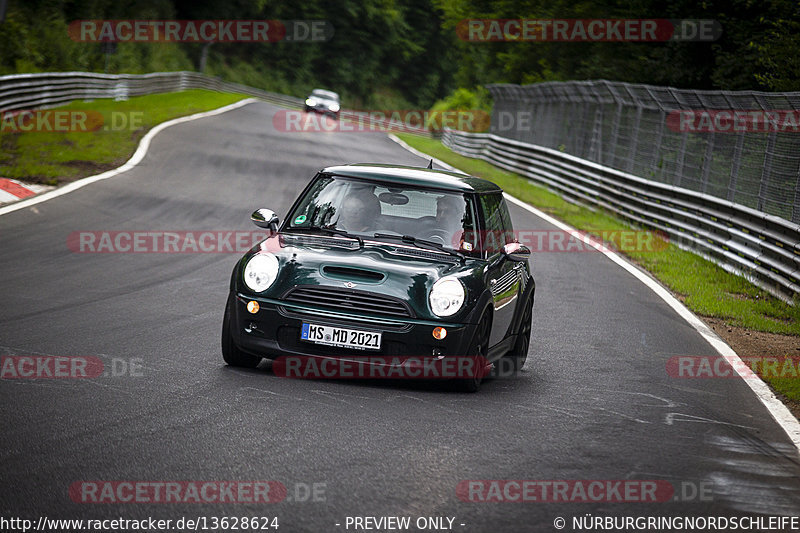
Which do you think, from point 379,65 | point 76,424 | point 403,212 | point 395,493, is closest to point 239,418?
point 76,424

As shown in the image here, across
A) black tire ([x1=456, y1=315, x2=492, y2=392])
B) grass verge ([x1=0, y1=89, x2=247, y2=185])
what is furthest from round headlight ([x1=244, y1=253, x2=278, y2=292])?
grass verge ([x1=0, y1=89, x2=247, y2=185])

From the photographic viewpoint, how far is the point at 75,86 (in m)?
35.8

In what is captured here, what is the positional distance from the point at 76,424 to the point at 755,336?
7618mm

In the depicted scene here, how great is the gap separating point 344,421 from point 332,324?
41.5 inches

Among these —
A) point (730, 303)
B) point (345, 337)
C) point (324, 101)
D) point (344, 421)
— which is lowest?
point (730, 303)

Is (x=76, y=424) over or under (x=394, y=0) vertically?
under

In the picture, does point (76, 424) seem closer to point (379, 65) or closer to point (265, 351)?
point (265, 351)

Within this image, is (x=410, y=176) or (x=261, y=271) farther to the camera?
(x=410, y=176)

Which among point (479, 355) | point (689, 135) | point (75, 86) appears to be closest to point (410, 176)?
point (479, 355)

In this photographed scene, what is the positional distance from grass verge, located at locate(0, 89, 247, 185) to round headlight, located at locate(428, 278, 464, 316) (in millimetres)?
12963

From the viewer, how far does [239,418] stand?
6332 millimetres

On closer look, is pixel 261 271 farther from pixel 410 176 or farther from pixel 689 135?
pixel 689 135

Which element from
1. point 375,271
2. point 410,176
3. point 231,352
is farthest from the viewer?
point 410,176

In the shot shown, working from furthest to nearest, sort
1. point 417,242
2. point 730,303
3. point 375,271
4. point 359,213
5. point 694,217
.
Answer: point 694,217 < point 730,303 < point 359,213 < point 417,242 < point 375,271
